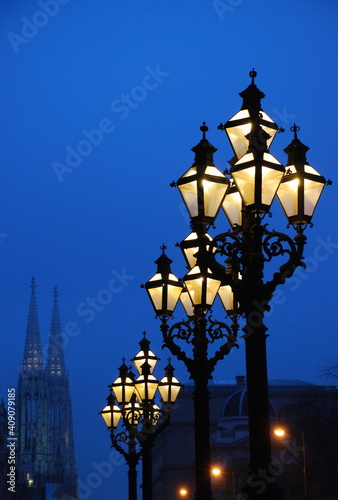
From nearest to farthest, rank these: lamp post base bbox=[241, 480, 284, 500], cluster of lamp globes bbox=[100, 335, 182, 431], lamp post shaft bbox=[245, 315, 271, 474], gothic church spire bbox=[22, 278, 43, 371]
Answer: lamp post base bbox=[241, 480, 284, 500], lamp post shaft bbox=[245, 315, 271, 474], cluster of lamp globes bbox=[100, 335, 182, 431], gothic church spire bbox=[22, 278, 43, 371]

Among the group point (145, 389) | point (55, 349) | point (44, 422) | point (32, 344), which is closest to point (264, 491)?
point (145, 389)

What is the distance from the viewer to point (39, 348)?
552 feet

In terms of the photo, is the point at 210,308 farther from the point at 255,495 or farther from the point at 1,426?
the point at 1,426

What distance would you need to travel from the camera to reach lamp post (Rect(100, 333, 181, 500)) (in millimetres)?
20922

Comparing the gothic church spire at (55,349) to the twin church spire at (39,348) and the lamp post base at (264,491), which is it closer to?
the twin church spire at (39,348)

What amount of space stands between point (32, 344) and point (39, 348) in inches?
55.7

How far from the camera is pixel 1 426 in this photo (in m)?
102

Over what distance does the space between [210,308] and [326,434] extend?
46.6m

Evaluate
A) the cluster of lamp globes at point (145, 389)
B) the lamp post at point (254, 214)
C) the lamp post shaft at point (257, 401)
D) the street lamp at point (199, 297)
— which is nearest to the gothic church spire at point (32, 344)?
the cluster of lamp globes at point (145, 389)

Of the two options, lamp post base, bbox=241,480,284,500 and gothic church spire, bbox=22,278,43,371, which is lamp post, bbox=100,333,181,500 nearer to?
lamp post base, bbox=241,480,284,500

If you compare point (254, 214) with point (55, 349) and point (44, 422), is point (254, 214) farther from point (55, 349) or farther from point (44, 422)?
point (55, 349)

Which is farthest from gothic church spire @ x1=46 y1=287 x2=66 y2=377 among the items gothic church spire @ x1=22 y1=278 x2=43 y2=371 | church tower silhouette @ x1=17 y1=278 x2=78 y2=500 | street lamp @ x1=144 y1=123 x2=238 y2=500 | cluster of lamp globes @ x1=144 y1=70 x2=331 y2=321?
cluster of lamp globes @ x1=144 y1=70 x2=331 y2=321

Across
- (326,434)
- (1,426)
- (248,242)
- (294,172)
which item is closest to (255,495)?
(248,242)

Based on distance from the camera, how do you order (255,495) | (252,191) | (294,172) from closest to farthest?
1. (255,495)
2. (252,191)
3. (294,172)
